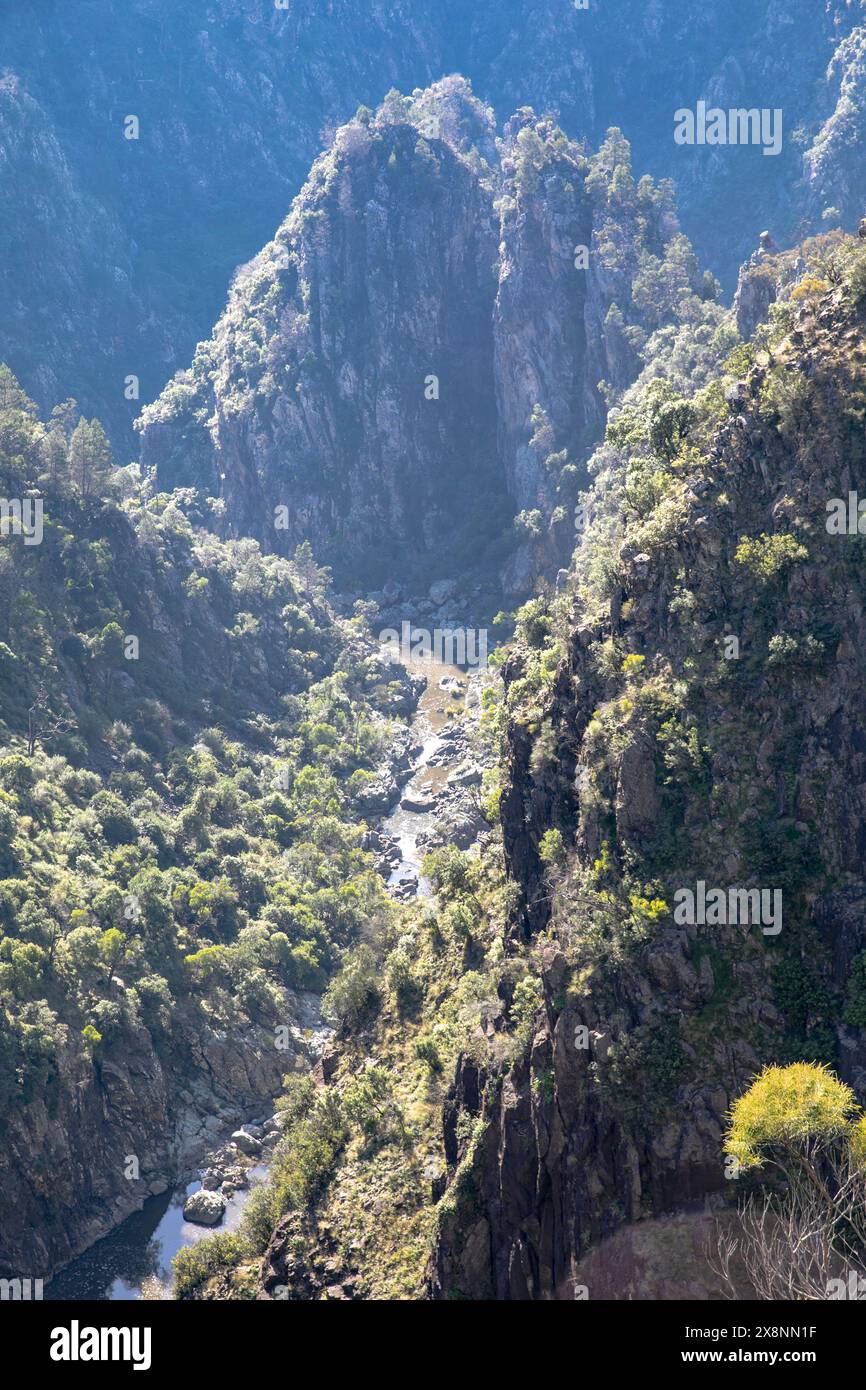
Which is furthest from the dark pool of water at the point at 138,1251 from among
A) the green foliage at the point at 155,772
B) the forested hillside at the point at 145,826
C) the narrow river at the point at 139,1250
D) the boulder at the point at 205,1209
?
the green foliage at the point at 155,772

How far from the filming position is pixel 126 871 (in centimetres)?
10775

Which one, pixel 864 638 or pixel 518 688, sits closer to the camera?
pixel 864 638

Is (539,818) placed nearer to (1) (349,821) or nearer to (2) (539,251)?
(1) (349,821)

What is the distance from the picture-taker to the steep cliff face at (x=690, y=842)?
189 feet

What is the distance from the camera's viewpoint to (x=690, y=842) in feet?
208

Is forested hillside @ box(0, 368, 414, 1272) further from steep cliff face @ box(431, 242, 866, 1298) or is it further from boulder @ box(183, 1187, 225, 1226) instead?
steep cliff face @ box(431, 242, 866, 1298)

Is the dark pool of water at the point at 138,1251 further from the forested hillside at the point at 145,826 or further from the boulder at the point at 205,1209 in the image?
the forested hillside at the point at 145,826

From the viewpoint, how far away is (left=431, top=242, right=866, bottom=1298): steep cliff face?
189 feet

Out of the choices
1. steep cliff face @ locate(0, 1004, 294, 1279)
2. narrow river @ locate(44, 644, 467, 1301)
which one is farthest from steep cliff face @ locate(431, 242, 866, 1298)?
steep cliff face @ locate(0, 1004, 294, 1279)

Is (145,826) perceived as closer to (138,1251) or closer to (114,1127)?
(114,1127)

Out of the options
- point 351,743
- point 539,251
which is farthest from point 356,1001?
point 539,251

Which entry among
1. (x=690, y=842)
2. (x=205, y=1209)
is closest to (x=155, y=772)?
(x=205, y=1209)

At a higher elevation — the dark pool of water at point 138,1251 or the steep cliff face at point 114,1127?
the steep cliff face at point 114,1127

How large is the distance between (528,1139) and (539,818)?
19.1 m
